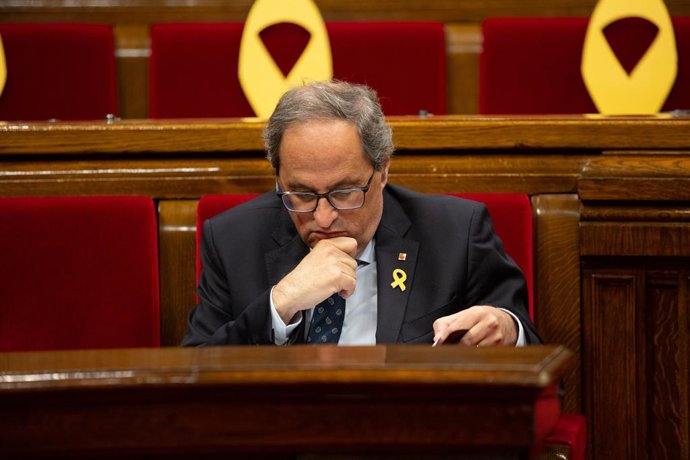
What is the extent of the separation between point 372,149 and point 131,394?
0.43 metres

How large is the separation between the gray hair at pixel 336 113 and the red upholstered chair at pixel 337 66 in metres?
0.59

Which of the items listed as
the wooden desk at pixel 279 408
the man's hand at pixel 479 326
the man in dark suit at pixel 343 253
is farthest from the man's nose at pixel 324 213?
the wooden desk at pixel 279 408

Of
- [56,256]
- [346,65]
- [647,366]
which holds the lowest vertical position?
[647,366]

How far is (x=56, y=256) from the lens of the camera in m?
0.97

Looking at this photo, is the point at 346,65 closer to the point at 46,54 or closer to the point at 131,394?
the point at 46,54

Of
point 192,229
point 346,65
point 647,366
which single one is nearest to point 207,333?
point 192,229

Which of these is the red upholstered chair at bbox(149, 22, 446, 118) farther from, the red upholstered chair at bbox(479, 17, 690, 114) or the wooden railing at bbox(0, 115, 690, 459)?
the wooden railing at bbox(0, 115, 690, 459)

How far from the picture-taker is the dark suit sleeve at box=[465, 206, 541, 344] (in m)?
0.87

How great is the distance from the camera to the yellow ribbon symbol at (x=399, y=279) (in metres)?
0.89

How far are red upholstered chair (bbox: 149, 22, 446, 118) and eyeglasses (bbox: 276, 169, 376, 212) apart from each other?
632 millimetres

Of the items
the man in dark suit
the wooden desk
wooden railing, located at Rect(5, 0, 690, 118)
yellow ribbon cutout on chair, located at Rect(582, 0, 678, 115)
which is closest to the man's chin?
the man in dark suit

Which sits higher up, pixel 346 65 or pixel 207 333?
pixel 346 65

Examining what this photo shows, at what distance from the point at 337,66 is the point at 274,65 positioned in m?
0.17

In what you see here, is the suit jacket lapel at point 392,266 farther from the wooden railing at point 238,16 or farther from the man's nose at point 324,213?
the wooden railing at point 238,16
